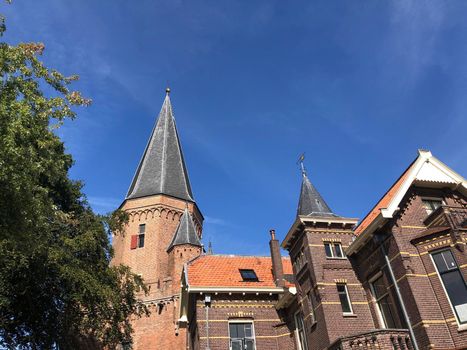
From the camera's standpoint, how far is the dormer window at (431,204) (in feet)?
54.6

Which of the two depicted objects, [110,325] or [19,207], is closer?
[19,207]

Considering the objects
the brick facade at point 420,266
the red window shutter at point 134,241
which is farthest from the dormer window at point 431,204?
the red window shutter at point 134,241

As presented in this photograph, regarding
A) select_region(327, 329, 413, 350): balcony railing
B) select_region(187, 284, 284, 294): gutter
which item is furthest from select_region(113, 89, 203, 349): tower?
select_region(327, 329, 413, 350): balcony railing

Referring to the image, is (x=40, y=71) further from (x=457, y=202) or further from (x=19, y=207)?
(x=457, y=202)

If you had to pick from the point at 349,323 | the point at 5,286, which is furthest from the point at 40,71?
the point at 349,323

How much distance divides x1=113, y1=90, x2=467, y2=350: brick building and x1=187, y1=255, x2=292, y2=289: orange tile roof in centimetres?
6

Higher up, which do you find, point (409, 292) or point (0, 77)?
point (0, 77)

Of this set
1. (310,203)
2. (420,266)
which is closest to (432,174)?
(420,266)

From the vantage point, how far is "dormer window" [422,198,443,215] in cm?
1666

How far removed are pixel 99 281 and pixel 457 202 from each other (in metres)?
17.6

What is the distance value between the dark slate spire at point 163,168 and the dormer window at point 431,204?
27679mm

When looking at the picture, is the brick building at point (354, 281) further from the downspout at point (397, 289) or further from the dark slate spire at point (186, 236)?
the dark slate spire at point (186, 236)

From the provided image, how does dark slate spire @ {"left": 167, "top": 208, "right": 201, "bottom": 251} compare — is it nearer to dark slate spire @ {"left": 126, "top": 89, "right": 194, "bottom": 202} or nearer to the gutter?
dark slate spire @ {"left": 126, "top": 89, "right": 194, "bottom": 202}

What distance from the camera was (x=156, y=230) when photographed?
3741cm
